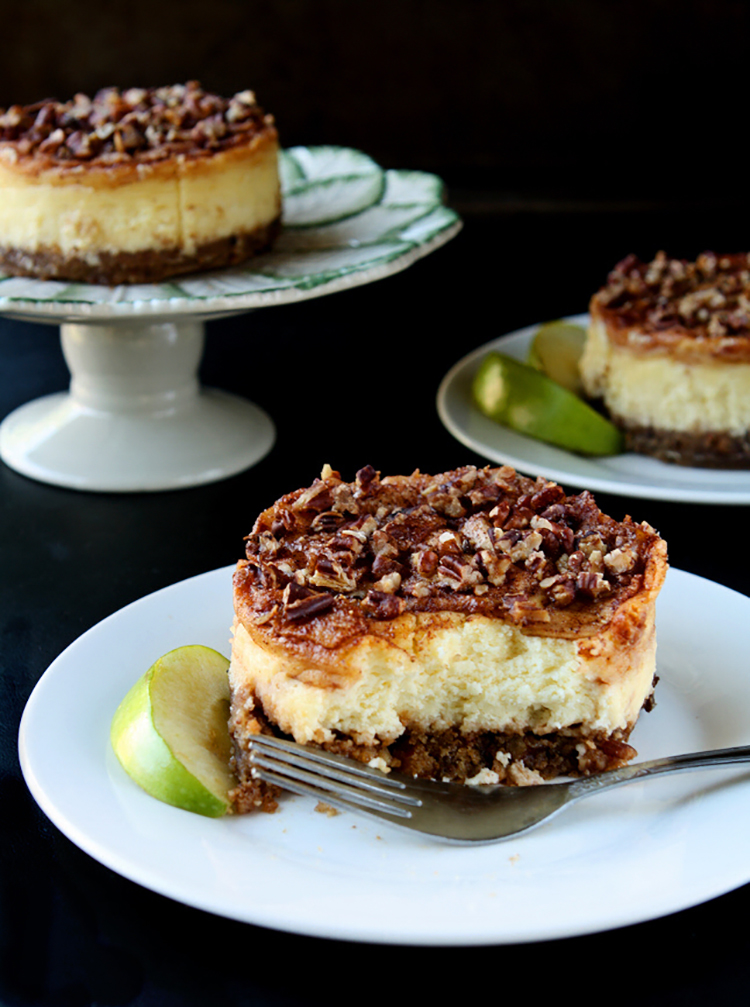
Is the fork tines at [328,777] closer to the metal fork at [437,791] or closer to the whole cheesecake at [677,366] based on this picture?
the metal fork at [437,791]

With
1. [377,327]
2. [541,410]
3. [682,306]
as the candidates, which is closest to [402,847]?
[541,410]

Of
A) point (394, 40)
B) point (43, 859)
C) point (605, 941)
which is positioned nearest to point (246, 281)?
point (43, 859)

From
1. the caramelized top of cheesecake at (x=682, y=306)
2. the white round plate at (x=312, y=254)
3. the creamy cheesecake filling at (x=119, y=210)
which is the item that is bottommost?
the caramelized top of cheesecake at (x=682, y=306)

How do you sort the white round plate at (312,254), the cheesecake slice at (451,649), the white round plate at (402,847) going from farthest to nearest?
the white round plate at (312,254) → the cheesecake slice at (451,649) → the white round plate at (402,847)

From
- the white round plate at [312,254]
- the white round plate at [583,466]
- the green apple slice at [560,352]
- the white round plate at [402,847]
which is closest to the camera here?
the white round plate at [402,847]

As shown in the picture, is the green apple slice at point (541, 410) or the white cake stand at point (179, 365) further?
the green apple slice at point (541, 410)

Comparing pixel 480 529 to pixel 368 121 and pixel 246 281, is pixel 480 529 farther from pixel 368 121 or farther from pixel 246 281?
pixel 368 121

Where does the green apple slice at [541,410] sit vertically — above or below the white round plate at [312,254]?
below

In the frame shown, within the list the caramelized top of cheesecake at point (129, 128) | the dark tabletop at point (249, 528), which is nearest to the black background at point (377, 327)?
the dark tabletop at point (249, 528)
